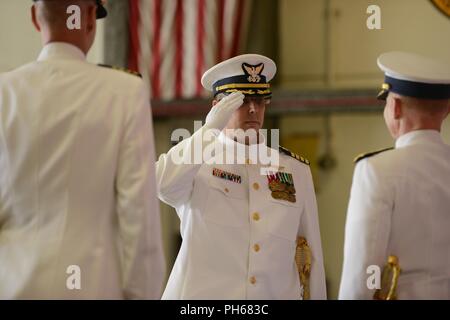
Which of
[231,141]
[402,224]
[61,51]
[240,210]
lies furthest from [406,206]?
[61,51]

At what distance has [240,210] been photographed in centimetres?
337

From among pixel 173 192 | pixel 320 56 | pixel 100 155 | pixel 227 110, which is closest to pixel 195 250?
pixel 173 192

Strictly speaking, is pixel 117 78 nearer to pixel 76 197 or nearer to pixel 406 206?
pixel 76 197

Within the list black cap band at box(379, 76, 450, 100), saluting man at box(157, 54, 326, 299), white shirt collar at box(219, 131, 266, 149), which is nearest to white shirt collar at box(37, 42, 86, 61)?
saluting man at box(157, 54, 326, 299)

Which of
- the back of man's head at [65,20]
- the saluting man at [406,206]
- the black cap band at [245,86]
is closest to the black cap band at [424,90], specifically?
the saluting man at [406,206]

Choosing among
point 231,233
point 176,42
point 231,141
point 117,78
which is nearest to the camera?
point 117,78

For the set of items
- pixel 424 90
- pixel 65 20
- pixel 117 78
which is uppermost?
pixel 65 20

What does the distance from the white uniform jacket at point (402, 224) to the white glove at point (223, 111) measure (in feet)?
1.54

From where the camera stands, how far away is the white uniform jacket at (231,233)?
10.7 feet

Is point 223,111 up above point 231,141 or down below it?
above

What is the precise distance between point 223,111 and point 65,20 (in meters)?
0.69

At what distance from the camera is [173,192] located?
10.6ft

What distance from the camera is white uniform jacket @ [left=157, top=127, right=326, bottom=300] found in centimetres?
325
